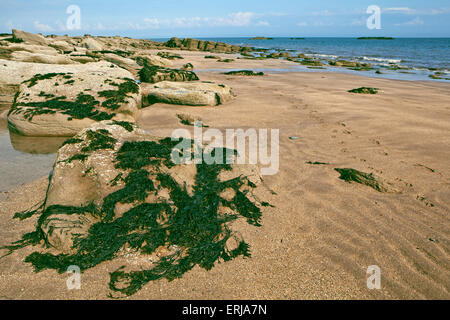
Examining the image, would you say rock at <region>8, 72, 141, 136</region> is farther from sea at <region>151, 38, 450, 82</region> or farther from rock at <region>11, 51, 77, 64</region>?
sea at <region>151, 38, 450, 82</region>

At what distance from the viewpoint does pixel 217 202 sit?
4.21m

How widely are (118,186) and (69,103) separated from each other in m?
5.77

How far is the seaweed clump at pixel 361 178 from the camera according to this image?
5.05 meters

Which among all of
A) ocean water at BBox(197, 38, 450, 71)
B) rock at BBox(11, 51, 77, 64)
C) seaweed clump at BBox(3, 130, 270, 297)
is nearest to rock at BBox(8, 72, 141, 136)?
seaweed clump at BBox(3, 130, 270, 297)

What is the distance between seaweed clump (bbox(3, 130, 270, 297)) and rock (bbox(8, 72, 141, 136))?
3.93 m

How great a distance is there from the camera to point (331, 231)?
3.93 meters

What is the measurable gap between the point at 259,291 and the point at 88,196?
9.17ft

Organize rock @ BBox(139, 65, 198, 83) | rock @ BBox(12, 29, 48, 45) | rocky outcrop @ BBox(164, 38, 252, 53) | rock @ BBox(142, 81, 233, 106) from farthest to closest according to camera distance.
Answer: rocky outcrop @ BBox(164, 38, 252, 53) < rock @ BBox(12, 29, 48, 45) < rock @ BBox(139, 65, 198, 83) < rock @ BBox(142, 81, 233, 106)

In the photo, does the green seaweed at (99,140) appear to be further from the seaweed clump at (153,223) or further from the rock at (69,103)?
the rock at (69,103)

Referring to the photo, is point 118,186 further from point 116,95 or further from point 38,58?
point 38,58

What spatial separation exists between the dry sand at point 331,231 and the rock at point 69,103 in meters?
1.91

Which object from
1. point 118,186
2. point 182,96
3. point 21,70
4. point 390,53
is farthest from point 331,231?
point 390,53

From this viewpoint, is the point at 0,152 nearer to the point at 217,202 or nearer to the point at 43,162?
the point at 43,162

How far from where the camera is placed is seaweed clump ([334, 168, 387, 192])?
199 inches
